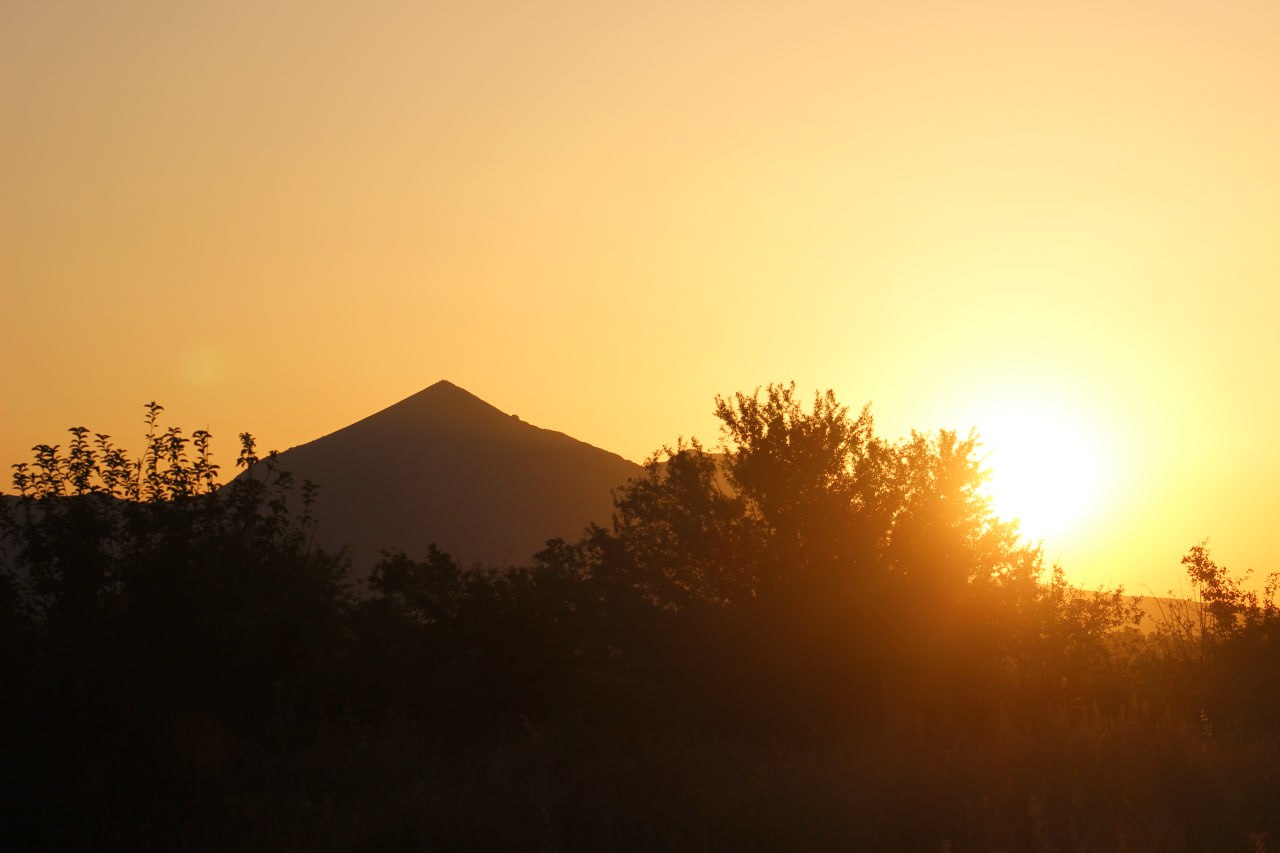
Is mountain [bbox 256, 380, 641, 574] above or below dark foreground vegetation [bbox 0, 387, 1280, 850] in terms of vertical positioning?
above

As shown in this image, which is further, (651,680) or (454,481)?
(454,481)

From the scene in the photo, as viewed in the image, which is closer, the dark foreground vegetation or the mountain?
the dark foreground vegetation

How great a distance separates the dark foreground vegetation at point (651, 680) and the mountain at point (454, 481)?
65616 millimetres

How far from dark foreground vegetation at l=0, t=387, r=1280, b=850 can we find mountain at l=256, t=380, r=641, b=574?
6562 centimetres

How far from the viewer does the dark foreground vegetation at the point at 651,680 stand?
34.3 feet

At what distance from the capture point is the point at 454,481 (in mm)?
102750

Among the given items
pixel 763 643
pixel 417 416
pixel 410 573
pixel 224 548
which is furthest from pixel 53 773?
pixel 417 416

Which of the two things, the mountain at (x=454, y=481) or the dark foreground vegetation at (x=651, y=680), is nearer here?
the dark foreground vegetation at (x=651, y=680)

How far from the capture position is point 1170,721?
12922mm

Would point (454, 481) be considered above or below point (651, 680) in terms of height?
above

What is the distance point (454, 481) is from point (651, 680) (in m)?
87.4

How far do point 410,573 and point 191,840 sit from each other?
27.4ft

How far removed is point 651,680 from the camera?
1677cm

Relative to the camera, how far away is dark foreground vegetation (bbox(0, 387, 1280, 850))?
10461 millimetres
